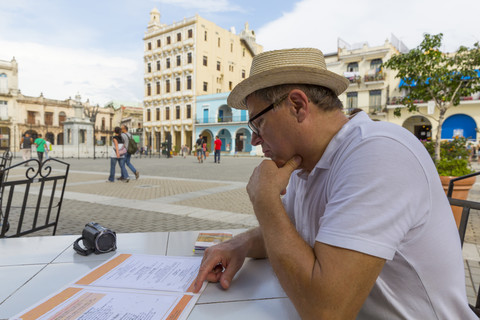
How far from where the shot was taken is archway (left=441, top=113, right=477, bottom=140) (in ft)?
83.0

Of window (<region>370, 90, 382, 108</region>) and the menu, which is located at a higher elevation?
window (<region>370, 90, 382, 108</region>)

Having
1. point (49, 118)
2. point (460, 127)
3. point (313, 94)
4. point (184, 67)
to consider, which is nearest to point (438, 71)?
point (313, 94)

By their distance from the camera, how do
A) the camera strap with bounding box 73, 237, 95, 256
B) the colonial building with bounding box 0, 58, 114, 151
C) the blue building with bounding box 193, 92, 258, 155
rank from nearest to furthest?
1. the camera strap with bounding box 73, 237, 95, 256
2. the blue building with bounding box 193, 92, 258, 155
3. the colonial building with bounding box 0, 58, 114, 151

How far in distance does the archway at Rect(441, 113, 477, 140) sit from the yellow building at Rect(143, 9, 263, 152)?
25543mm

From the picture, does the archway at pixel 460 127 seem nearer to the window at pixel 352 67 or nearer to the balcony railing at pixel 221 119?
the window at pixel 352 67

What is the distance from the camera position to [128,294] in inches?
40.4

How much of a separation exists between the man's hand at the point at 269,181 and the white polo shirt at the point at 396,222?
15cm

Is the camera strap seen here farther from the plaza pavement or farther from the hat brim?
the plaza pavement

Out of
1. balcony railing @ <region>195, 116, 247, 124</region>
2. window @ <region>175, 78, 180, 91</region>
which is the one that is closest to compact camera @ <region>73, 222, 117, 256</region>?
balcony railing @ <region>195, 116, 247, 124</region>

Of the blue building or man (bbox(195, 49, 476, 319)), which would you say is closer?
man (bbox(195, 49, 476, 319))

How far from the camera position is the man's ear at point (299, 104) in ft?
3.85

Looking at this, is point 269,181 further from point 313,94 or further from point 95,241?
→ point 95,241

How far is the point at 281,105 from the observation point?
4.02ft

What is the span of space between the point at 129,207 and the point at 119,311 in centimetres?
537
